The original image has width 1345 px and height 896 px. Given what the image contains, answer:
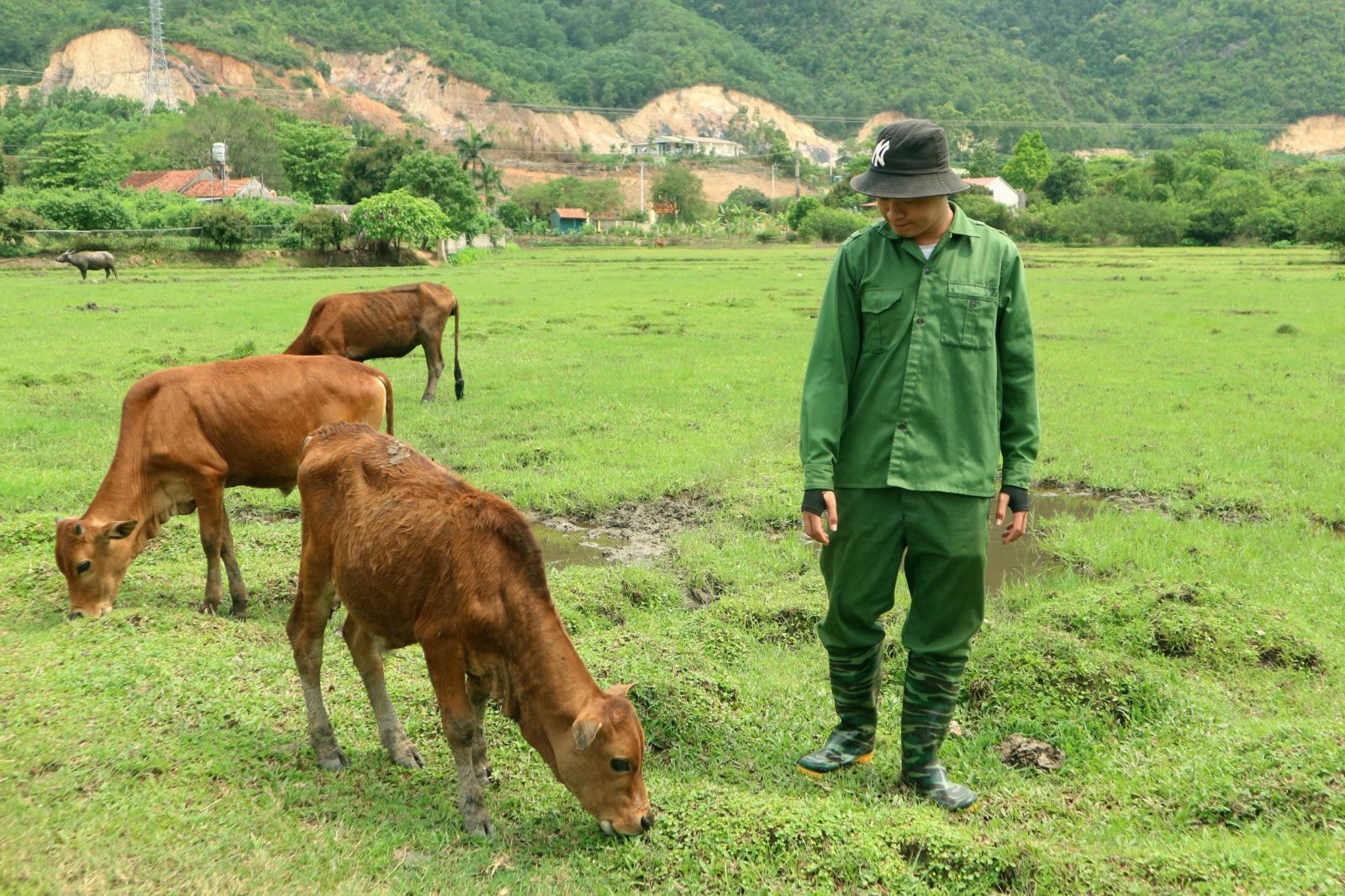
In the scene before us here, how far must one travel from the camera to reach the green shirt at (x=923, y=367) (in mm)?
4273

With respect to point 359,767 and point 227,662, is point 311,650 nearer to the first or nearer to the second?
point 359,767

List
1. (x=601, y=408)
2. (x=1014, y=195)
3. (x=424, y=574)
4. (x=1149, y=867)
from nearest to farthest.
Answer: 1. (x=1149, y=867)
2. (x=424, y=574)
3. (x=601, y=408)
4. (x=1014, y=195)

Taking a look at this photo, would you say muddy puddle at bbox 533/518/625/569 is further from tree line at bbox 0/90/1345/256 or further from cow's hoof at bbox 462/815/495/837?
Result: tree line at bbox 0/90/1345/256

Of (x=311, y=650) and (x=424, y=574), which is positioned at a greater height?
(x=424, y=574)

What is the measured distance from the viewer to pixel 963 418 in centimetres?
430

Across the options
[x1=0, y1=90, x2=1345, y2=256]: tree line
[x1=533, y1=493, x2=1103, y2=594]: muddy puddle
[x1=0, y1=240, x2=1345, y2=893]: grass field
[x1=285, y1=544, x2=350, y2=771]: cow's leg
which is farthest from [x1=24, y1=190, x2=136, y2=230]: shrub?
[x1=285, y1=544, x2=350, y2=771]: cow's leg

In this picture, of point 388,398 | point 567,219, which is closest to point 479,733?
point 388,398

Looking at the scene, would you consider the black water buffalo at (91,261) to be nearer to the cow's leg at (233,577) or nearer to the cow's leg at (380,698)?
the cow's leg at (233,577)

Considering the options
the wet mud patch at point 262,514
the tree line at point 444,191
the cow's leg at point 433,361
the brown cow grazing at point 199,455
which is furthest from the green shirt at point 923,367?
the tree line at point 444,191

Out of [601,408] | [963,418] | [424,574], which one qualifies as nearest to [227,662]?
[424,574]

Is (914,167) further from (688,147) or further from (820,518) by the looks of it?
(688,147)

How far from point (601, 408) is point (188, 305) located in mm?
16740

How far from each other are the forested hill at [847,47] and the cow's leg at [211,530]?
145 metres

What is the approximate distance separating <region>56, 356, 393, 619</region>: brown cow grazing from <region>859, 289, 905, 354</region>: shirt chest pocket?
426 cm
